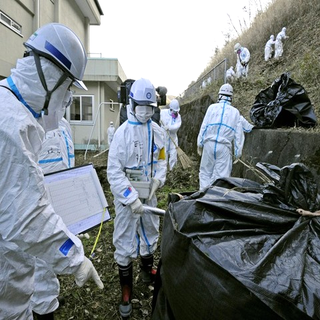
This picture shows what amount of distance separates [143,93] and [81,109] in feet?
35.8

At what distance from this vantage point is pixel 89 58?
39.7 ft

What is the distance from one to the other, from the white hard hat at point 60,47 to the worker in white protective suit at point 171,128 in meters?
6.09

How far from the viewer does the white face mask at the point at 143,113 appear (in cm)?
242

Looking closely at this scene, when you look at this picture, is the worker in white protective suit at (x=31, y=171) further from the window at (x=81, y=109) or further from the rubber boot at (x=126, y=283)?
the window at (x=81, y=109)

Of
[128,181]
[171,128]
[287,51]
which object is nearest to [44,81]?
[128,181]

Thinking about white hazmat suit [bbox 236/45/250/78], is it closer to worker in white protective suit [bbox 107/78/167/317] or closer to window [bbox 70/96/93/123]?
window [bbox 70/96/93/123]

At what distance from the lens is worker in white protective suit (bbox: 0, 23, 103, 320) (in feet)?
3.45

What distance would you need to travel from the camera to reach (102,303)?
2480 millimetres

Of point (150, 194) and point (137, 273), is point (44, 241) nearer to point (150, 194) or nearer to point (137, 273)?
point (150, 194)

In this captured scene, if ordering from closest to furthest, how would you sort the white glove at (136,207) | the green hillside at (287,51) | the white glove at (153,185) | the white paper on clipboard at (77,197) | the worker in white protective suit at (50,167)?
the white paper on clipboard at (77,197), the worker in white protective suit at (50,167), the white glove at (136,207), the white glove at (153,185), the green hillside at (287,51)

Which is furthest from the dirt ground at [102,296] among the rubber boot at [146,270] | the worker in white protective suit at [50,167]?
the worker in white protective suit at [50,167]

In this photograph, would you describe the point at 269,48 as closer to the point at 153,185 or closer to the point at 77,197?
the point at 153,185

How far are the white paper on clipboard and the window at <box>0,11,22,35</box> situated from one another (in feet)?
27.3

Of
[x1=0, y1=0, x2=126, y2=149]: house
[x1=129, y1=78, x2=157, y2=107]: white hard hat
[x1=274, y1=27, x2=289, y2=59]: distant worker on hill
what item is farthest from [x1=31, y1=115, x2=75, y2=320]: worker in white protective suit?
[x1=274, y1=27, x2=289, y2=59]: distant worker on hill
